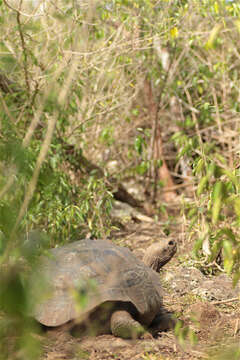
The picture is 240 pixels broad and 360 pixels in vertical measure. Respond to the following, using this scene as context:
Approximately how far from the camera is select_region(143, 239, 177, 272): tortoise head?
387cm

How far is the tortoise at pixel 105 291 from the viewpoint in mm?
2760

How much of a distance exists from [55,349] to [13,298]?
6.28 ft

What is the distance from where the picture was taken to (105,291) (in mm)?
2809

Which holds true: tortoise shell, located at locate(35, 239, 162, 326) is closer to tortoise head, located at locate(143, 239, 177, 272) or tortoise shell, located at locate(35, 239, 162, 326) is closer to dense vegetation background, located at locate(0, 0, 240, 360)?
dense vegetation background, located at locate(0, 0, 240, 360)

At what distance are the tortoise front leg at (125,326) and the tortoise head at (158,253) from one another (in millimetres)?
1054

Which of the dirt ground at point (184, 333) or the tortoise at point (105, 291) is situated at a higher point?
the tortoise at point (105, 291)

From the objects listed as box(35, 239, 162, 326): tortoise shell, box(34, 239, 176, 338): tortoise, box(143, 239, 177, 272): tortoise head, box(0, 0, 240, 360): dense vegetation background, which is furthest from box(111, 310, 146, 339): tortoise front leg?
box(143, 239, 177, 272): tortoise head

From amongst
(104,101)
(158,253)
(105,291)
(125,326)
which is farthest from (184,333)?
(104,101)

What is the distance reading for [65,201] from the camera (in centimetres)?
511

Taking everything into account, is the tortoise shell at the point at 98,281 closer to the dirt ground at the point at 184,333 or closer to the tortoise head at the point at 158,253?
the dirt ground at the point at 184,333

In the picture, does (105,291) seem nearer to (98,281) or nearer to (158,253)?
(98,281)

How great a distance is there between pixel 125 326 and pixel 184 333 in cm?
35

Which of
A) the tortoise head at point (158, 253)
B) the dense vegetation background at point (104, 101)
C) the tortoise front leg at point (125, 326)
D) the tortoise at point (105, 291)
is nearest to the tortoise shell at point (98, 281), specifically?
the tortoise at point (105, 291)

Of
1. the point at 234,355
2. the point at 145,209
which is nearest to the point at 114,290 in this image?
the point at 234,355
